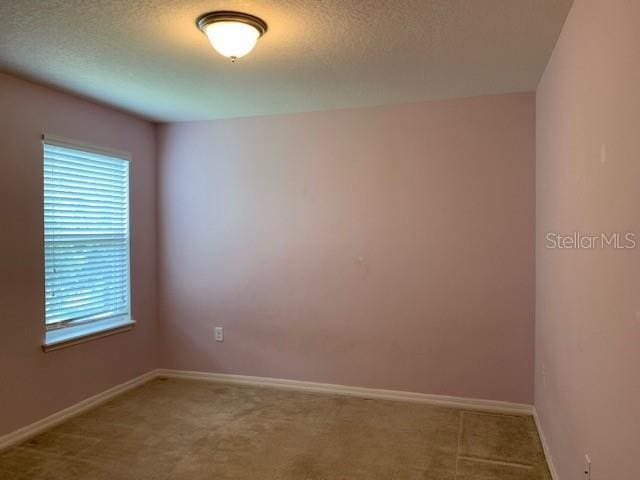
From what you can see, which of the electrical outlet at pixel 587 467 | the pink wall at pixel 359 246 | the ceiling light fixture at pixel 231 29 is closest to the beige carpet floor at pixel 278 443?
the pink wall at pixel 359 246

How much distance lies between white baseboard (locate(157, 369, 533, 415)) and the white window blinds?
0.91 meters

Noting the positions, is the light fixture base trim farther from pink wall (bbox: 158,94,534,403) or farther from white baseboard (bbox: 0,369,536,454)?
white baseboard (bbox: 0,369,536,454)

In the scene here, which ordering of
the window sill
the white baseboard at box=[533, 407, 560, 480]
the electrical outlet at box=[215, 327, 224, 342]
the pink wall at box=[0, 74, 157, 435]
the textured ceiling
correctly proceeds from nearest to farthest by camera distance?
the textured ceiling < the white baseboard at box=[533, 407, 560, 480] < the pink wall at box=[0, 74, 157, 435] < the window sill < the electrical outlet at box=[215, 327, 224, 342]

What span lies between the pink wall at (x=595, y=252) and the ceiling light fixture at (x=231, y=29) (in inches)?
56.6

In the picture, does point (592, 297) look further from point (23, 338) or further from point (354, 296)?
point (23, 338)

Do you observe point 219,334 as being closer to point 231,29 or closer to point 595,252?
point 231,29

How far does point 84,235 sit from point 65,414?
1325 mm

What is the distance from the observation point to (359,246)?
3842mm

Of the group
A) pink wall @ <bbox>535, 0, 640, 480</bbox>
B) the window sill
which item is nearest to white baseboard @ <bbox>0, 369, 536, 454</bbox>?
the window sill

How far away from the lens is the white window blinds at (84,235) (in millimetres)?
3309

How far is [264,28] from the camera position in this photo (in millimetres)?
2295

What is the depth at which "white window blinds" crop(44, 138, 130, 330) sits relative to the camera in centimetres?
331

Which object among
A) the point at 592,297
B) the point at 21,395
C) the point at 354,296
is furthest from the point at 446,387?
the point at 21,395

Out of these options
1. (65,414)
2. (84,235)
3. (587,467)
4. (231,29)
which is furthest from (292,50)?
(65,414)
